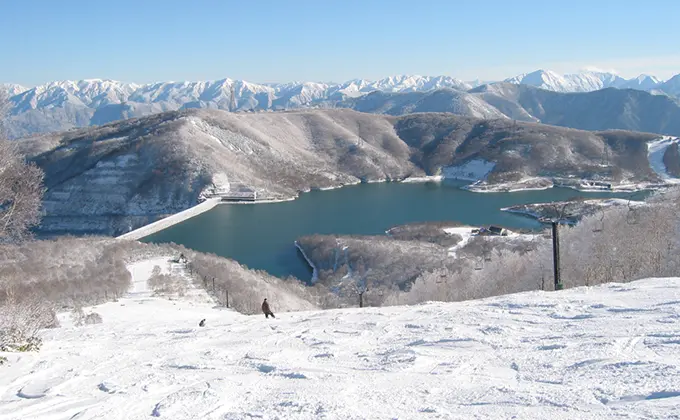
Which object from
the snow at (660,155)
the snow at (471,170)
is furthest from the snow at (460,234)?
the snow at (660,155)

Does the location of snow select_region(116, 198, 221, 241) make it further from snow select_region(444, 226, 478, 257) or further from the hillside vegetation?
snow select_region(444, 226, 478, 257)

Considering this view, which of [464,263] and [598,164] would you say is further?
[598,164]

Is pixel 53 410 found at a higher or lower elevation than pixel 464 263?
higher

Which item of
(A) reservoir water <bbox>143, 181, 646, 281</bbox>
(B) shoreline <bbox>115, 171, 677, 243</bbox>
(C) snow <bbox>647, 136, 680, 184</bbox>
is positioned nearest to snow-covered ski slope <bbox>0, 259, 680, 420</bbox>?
(A) reservoir water <bbox>143, 181, 646, 281</bbox>

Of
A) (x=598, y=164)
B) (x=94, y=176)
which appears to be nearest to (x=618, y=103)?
(x=598, y=164)

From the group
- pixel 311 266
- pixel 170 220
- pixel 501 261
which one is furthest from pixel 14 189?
pixel 170 220

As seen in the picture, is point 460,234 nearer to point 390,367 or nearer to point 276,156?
point 390,367

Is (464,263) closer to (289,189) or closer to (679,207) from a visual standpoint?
(679,207)

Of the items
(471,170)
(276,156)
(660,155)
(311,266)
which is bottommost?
(311,266)
